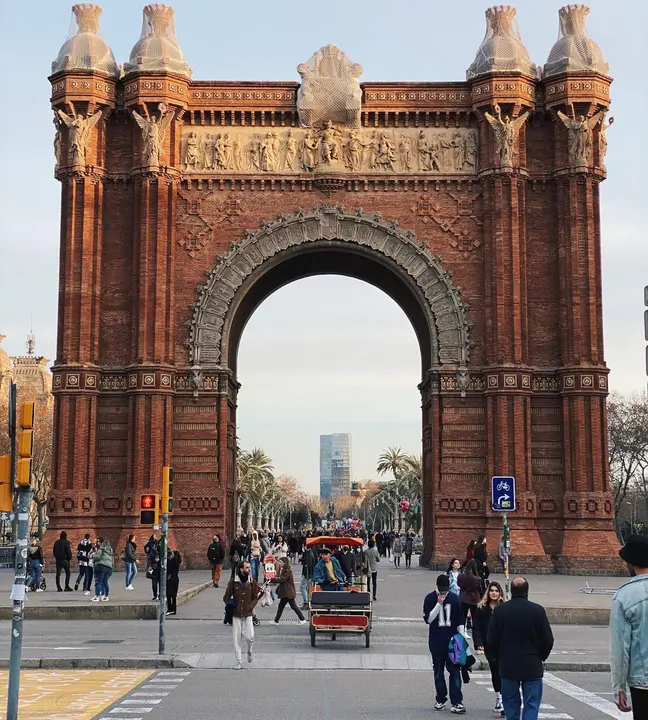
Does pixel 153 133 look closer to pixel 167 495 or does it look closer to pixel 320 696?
pixel 167 495

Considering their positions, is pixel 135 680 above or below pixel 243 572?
below

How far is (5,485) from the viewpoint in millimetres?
11289

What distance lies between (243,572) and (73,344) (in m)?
23.7

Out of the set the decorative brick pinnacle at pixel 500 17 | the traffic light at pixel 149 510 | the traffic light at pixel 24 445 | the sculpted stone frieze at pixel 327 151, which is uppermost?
the decorative brick pinnacle at pixel 500 17

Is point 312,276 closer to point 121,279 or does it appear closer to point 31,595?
point 121,279

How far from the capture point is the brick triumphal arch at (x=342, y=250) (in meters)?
39.7

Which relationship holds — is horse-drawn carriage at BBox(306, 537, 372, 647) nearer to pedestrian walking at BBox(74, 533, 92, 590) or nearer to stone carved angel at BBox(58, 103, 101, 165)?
pedestrian walking at BBox(74, 533, 92, 590)

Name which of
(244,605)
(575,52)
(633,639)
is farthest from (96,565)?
(575,52)

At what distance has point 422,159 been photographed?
138ft

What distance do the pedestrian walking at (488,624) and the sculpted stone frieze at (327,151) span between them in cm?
2817

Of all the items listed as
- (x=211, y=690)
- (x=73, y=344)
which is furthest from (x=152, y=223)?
(x=211, y=690)

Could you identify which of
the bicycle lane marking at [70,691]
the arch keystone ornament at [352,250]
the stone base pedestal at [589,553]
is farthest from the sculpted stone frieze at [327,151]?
the bicycle lane marking at [70,691]

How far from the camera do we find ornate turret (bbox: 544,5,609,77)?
41000 mm

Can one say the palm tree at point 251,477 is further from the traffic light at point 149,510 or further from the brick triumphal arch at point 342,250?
the traffic light at point 149,510
